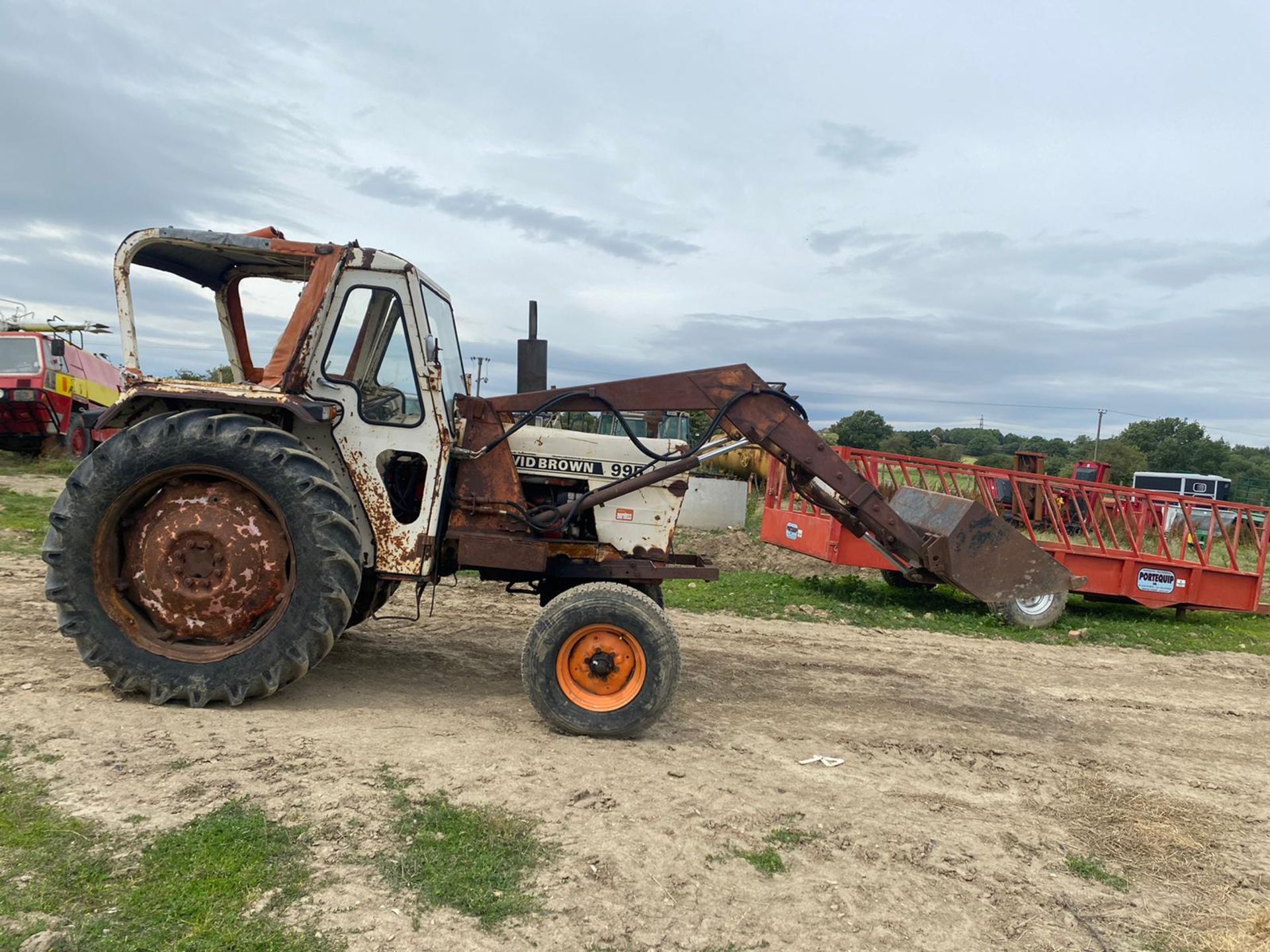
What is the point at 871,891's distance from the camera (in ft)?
11.9

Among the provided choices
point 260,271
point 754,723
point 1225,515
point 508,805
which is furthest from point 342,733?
point 1225,515

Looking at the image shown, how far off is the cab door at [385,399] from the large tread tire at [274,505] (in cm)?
35

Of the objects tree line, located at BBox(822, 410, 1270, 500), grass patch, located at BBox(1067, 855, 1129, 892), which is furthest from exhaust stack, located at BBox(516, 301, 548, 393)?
tree line, located at BBox(822, 410, 1270, 500)

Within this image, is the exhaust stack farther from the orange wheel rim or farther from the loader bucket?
the loader bucket

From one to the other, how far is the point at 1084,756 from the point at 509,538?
3.95 m

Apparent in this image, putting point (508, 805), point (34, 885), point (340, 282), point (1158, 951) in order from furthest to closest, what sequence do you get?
point (340, 282) → point (508, 805) → point (1158, 951) → point (34, 885)

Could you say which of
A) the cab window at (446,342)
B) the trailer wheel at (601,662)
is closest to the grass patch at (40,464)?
the cab window at (446,342)

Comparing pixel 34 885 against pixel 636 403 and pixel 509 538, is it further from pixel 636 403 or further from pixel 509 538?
→ pixel 636 403

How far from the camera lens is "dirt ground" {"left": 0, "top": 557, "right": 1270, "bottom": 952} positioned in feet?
11.2

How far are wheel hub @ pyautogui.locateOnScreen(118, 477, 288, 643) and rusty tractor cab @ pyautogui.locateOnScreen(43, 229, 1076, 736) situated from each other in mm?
12

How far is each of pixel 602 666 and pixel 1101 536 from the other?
8459 mm

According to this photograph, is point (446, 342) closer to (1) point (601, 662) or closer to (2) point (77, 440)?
(1) point (601, 662)

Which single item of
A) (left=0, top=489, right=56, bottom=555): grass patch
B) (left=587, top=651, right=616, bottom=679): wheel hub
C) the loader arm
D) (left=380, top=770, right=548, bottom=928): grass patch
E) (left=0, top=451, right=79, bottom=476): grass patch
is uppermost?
the loader arm

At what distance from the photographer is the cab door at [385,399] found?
5.37 m
